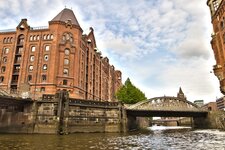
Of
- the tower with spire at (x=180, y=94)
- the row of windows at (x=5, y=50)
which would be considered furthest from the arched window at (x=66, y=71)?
the tower with spire at (x=180, y=94)

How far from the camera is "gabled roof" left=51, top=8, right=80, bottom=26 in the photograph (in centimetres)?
6165

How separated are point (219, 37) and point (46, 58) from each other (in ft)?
137

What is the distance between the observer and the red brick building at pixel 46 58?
180 ft

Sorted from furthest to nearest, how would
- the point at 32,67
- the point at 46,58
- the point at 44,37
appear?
the point at 44,37
the point at 46,58
the point at 32,67

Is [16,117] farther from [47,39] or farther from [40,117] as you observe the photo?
[47,39]

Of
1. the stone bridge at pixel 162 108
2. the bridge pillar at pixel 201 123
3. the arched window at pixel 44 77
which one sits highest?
the arched window at pixel 44 77

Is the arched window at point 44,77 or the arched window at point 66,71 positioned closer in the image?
the arched window at point 44,77

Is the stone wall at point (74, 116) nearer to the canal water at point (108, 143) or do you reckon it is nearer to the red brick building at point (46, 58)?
the canal water at point (108, 143)

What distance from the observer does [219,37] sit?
4072 cm

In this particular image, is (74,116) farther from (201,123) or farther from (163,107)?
(201,123)

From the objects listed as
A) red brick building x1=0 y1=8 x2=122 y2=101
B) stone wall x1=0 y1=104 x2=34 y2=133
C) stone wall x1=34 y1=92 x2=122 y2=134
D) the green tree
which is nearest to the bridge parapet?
stone wall x1=34 y1=92 x2=122 y2=134

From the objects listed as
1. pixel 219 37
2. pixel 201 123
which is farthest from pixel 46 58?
pixel 201 123

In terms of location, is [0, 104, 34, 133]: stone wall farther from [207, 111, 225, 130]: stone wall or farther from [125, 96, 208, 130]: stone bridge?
[207, 111, 225, 130]: stone wall

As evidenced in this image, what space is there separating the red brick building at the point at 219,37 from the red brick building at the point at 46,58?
34.2m
